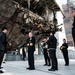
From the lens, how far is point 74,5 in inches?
146

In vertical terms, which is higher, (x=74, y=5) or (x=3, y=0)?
(x=3, y=0)

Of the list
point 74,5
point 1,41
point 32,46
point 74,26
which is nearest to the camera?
point 74,5

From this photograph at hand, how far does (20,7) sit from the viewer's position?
6898 mm

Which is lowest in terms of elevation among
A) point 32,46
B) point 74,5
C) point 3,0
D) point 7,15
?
point 32,46

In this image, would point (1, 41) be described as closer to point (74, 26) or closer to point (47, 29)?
point (47, 29)

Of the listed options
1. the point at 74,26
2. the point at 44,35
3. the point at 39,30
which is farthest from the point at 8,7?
the point at 74,26

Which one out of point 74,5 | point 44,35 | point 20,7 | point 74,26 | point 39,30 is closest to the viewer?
point 74,5

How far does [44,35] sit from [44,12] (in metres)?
1.03

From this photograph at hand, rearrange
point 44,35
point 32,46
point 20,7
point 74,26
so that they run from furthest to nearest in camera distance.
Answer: point 44,35 < point 32,46 < point 20,7 < point 74,26

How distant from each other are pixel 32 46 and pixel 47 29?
106cm

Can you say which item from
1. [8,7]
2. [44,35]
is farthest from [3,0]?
[44,35]

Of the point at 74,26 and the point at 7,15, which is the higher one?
the point at 7,15

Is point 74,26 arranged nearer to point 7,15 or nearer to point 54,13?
point 7,15

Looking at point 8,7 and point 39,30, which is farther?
point 39,30
